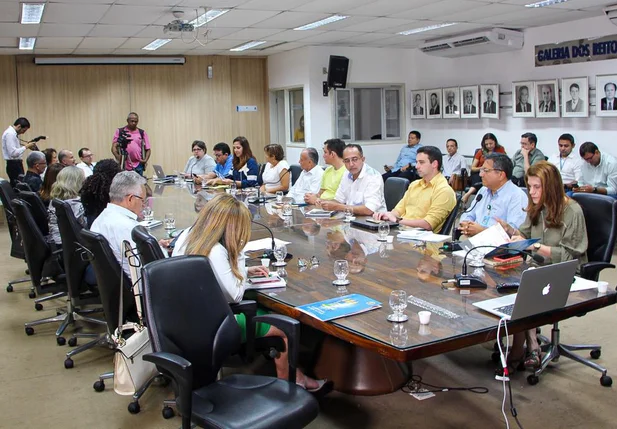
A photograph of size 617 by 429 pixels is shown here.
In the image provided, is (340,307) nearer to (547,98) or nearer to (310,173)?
(310,173)

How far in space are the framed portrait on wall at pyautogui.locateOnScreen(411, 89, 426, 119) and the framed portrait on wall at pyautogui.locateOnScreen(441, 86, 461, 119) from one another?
59 cm

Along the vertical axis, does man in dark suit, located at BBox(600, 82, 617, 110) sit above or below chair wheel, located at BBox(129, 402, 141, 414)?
above

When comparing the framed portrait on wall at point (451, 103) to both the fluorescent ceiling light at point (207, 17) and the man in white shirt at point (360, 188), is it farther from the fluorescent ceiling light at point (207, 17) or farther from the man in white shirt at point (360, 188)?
the man in white shirt at point (360, 188)

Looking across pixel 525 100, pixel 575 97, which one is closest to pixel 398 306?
pixel 575 97

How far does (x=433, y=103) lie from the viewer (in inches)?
468

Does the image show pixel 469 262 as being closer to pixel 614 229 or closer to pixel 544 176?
pixel 544 176

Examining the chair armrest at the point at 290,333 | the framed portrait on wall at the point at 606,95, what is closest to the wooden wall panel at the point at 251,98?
the framed portrait on wall at the point at 606,95

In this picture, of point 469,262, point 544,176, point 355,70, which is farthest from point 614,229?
point 355,70

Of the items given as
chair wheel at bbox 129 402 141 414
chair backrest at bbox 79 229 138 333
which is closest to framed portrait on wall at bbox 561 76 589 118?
chair backrest at bbox 79 229 138 333

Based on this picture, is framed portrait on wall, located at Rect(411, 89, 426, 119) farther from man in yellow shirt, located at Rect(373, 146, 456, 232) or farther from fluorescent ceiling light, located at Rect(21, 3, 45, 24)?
man in yellow shirt, located at Rect(373, 146, 456, 232)

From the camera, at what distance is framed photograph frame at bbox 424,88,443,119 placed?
38.5 feet

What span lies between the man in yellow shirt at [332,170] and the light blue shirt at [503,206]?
200cm

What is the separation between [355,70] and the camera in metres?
12.0

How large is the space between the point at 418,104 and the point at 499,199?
7951mm
